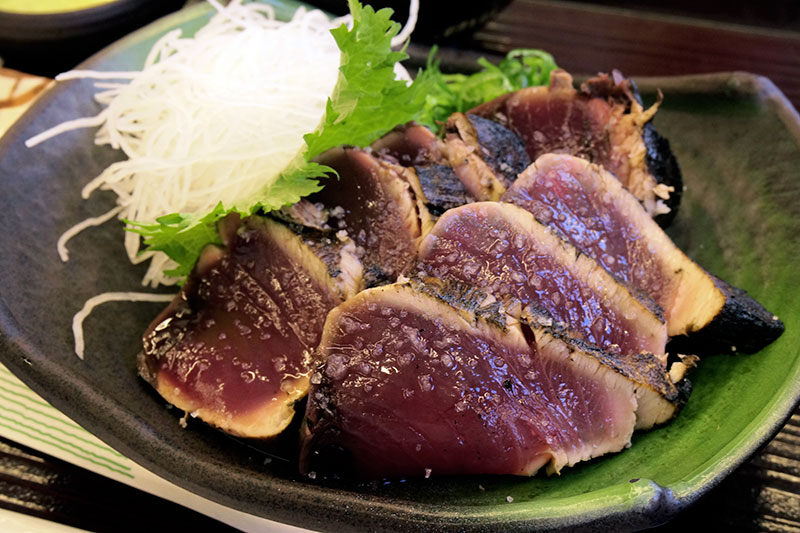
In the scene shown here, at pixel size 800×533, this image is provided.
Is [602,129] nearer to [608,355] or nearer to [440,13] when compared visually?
[608,355]

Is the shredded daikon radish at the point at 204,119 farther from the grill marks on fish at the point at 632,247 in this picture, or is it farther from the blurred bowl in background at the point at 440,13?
the grill marks on fish at the point at 632,247

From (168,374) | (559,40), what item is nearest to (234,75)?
(168,374)

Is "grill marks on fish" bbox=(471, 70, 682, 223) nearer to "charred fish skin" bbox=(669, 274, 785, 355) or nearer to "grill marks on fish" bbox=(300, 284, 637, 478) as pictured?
"charred fish skin" bbox=(669, 274, 785, 355)

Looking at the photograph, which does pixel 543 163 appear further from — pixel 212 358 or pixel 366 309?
pixel 212 358

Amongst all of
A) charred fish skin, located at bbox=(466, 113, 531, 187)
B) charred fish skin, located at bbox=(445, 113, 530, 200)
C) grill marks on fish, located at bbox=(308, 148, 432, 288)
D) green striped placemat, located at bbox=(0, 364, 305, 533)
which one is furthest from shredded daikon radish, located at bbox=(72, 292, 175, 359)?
charred fish skin, located at bbox=(466, 113, 531, 187)

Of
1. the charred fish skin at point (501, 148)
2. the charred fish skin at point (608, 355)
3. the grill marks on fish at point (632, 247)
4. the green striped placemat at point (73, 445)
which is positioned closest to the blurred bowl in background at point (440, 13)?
the charred fish skin at point (501, 148)
